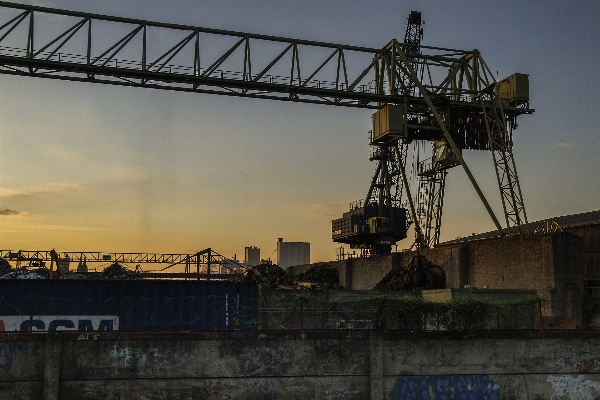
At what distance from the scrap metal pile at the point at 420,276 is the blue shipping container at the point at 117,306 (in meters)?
14.1

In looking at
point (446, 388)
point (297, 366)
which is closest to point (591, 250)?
point (446, 388)

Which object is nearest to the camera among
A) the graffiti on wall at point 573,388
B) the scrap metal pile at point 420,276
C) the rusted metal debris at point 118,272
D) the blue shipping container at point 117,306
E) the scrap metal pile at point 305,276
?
the graffiti on wall at point 573,388

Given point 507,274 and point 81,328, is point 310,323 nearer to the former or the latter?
point 81,328

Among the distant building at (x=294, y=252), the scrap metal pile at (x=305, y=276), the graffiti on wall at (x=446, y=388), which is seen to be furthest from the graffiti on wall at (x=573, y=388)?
the distant building at (x=294, y=252)

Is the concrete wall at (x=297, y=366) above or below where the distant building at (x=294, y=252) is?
below

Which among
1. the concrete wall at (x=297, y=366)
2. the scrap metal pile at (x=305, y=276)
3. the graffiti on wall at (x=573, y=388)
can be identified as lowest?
the graffiti on wall at (x=573, y=388)

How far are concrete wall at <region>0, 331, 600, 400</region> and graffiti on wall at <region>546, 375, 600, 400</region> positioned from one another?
0.03 metres

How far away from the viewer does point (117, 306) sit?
24656 millimetres

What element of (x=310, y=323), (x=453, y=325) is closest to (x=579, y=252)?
(x=453, y=325)

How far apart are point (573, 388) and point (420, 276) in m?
17.4

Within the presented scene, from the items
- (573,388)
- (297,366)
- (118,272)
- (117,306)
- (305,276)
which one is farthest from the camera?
(305,276)

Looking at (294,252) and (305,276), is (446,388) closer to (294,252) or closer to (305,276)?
(305,276)

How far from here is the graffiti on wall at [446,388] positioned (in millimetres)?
19594

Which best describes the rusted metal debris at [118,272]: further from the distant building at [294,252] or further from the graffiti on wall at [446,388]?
the distant building at [294,252]
